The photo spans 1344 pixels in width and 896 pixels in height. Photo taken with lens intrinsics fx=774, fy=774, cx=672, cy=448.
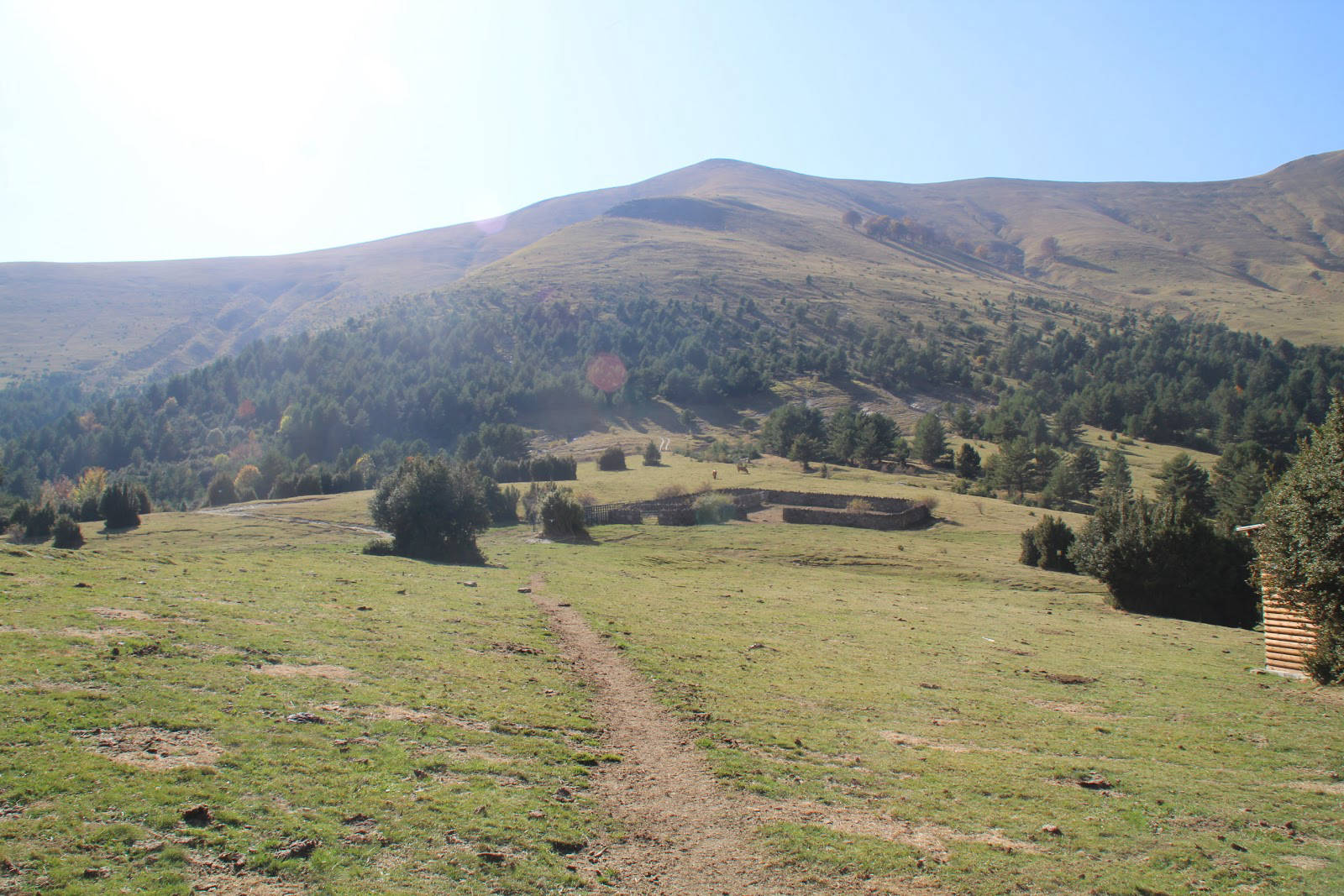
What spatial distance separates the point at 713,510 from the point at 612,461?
27.4 metres

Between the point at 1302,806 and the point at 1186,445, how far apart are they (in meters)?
127

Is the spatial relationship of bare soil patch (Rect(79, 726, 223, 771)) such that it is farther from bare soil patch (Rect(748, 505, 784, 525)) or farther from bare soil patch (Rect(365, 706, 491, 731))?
bare soil patch (Rect(748, 505, 784, 525))

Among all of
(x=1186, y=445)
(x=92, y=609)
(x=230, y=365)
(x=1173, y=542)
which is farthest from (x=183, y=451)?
(x=1186, y=445)

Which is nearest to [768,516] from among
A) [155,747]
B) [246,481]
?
[155,747]

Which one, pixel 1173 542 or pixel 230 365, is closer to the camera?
pixel 1173 542

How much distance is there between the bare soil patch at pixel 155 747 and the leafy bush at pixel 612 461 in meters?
72.9

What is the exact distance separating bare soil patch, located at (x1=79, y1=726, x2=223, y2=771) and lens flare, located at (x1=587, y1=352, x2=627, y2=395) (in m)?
128

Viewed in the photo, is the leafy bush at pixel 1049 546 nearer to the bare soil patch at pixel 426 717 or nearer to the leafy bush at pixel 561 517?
the leafy bush at pixel 561 517

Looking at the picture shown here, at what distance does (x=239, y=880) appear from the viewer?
7789mm

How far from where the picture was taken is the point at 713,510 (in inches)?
2357

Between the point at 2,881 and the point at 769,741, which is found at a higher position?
the point at 2,881

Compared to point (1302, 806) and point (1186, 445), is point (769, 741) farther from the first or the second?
point (1186, 445)

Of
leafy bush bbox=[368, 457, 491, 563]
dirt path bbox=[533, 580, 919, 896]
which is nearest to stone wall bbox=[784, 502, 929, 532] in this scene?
leafy bush bbox=[368, 457, 491, 563]

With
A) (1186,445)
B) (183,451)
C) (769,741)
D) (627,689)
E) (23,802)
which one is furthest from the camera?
(183,451)
